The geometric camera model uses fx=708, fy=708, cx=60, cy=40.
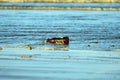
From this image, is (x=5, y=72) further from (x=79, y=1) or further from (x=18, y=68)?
(x=79, y=1)

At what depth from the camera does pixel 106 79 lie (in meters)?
25.0

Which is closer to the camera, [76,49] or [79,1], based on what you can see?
[76,49]

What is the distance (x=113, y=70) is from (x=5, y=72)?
4.20 m

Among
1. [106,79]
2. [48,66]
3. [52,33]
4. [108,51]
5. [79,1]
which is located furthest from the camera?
[79,1]

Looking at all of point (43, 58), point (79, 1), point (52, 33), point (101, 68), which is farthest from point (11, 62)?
point (79, 1)

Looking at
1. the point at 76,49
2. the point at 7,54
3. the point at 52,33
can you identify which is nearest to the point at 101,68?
the point at 7,54

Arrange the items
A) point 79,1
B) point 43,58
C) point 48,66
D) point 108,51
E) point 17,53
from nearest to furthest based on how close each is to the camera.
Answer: point 48,66
point 43,58
point 17,53
point 108,51
point 79,1

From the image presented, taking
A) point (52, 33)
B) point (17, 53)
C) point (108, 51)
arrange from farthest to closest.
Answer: point (52, 33), point (108, 51), point (17, 53)

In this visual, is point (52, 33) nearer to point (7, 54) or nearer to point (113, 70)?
point (7, 54)

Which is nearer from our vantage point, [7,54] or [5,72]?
[5,72]

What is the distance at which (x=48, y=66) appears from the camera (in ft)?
94.1

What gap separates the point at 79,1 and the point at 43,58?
15619 cm

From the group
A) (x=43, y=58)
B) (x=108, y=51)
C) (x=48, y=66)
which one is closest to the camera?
(x=48, y=66)

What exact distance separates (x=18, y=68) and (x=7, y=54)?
5706 millimetres
